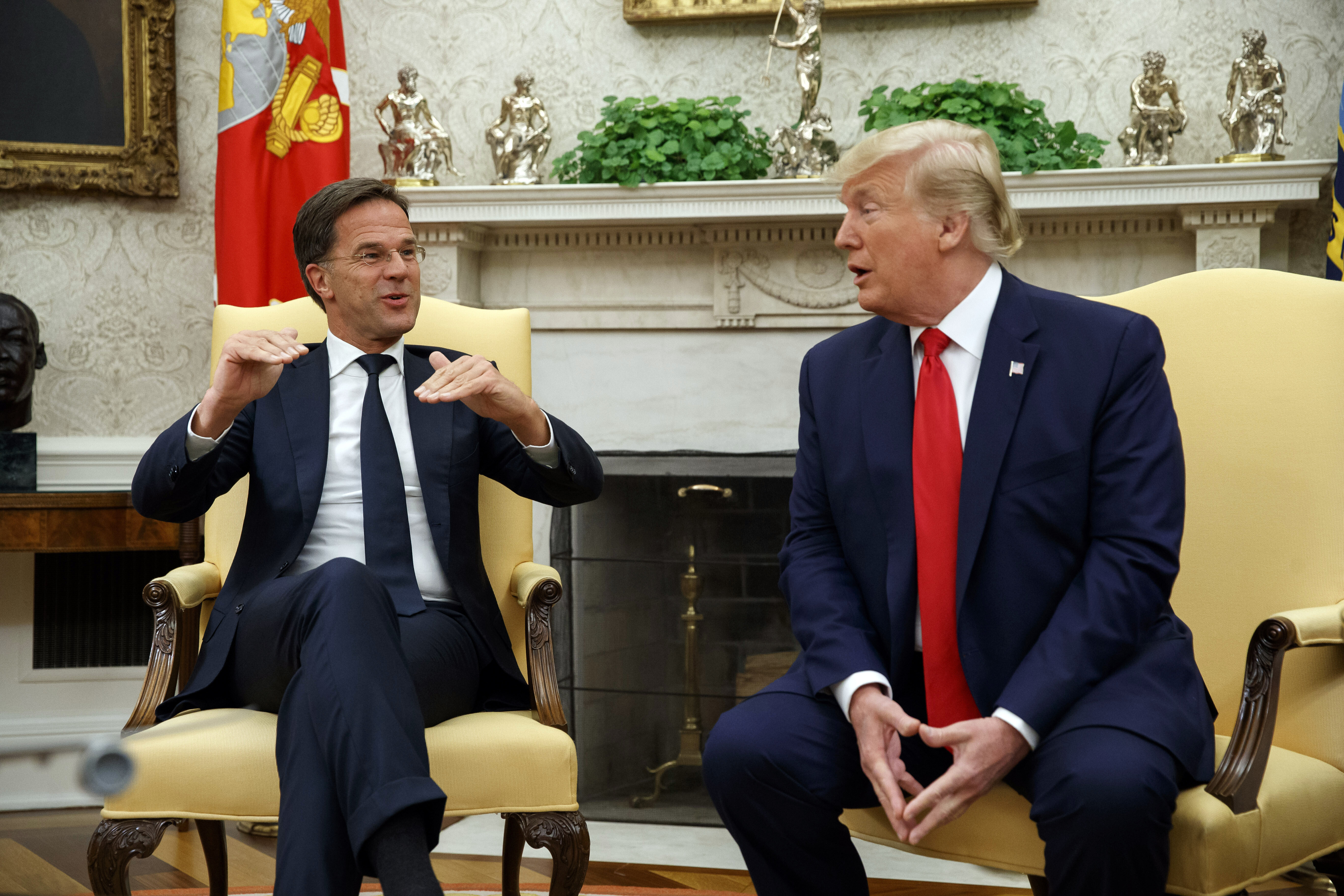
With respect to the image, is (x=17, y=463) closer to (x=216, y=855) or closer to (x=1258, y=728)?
(x=216, y=855)

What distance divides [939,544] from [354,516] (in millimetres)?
987

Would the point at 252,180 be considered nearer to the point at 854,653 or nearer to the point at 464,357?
the point at 464,357

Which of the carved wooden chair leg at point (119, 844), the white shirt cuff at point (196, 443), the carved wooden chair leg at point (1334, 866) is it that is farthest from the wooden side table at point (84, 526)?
the carved wooden chair leg at point (1334, 866)

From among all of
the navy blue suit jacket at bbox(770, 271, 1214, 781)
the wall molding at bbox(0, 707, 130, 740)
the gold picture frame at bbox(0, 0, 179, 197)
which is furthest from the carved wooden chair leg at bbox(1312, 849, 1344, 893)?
the gold picture frame at bbox(0, 0, 179, 197)

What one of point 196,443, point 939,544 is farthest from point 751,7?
point 939,544

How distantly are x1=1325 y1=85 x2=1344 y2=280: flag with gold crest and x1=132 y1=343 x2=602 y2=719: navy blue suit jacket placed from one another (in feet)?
6.18

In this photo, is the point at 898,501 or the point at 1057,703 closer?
the point at 1057,703

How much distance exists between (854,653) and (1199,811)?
432 mm

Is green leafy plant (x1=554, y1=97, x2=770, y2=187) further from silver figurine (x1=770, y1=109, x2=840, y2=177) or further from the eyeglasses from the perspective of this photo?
the eyeglasses

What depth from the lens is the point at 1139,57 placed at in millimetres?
3123

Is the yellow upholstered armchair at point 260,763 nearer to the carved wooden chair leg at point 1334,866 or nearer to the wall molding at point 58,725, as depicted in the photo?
the carved wooden chair leg at point 1334,866

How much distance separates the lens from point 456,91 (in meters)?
3.49

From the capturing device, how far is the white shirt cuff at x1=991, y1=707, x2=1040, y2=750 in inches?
52.3

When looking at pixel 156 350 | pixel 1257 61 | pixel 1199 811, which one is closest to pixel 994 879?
pixel 1199 811
